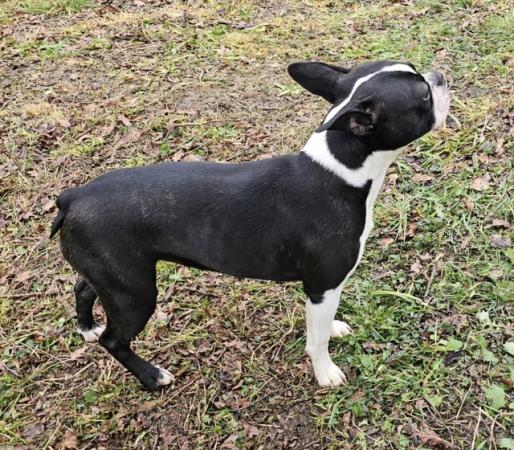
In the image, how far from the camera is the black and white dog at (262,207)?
320 cm

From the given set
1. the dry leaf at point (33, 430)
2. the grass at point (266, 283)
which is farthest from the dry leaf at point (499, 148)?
the dry leaf at point (33, 430)

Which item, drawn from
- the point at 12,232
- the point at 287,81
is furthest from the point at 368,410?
the point at 287,81

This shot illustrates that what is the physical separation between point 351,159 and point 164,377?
6.36 feet

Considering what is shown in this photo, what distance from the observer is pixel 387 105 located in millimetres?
3133

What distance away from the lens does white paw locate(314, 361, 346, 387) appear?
3.93 meters

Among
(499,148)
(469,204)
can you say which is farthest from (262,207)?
(499,148)

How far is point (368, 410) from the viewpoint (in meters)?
3.82

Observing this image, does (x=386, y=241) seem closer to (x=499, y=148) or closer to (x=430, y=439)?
(x=499, y=148)

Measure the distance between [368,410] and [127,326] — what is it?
1.59 m

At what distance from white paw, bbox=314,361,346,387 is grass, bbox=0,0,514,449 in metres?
0.09

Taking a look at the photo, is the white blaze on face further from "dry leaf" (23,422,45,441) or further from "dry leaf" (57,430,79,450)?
"dry leaf" (23,422,45,441)

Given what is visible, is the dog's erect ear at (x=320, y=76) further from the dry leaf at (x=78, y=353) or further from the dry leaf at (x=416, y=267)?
the dry leaf at (x=78, y=353)

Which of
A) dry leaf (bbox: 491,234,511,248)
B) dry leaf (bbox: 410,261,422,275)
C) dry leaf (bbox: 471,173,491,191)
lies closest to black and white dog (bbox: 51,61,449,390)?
dry leaf (bbox: 410,261,422,275)

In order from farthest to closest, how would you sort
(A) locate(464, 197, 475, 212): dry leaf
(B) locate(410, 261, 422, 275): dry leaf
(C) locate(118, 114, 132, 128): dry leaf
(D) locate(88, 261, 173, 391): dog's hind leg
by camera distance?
1. (C) locate(118, 114, 132, 128): dry leaf
2. (A) locate(464, 197, 475, 212): dry leaf
3. (B) locate(410, 261, 422, 275): dry leaf
4. (D) locate(88, 261, 173, 391): dog's hind leg
